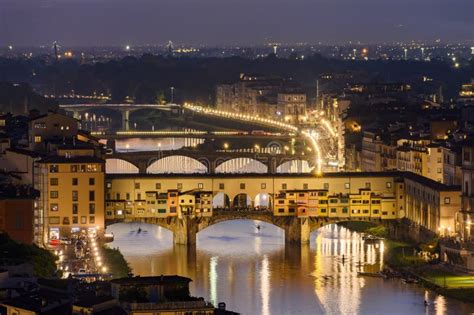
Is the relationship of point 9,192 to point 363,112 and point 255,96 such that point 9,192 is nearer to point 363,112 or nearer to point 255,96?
point 363,112

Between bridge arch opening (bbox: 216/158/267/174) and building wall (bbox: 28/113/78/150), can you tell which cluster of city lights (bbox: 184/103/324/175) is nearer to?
bridge arch opening (bbox: 216/158/267/174)

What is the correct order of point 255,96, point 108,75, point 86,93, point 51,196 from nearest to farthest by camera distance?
point 51,196
point 255,96
point 86,93
point 108,75

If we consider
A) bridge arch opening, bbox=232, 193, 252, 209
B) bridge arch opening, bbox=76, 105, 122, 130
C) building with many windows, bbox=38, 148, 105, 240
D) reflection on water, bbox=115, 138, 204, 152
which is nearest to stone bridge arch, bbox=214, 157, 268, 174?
reflection on water, bbox=115, 138, 204, 152

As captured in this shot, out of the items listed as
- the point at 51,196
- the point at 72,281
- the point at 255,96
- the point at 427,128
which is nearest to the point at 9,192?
the point at 51,196

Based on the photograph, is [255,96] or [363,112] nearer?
[363,112]

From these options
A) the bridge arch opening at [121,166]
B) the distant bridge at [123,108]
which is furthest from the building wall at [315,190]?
the distant bridge at [123,108]

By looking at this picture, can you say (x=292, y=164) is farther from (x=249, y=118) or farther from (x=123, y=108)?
(x=123, y=108)

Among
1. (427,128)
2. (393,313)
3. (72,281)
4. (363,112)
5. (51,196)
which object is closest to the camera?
(72,281)

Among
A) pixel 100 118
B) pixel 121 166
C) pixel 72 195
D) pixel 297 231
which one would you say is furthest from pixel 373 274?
pixel 100 118
